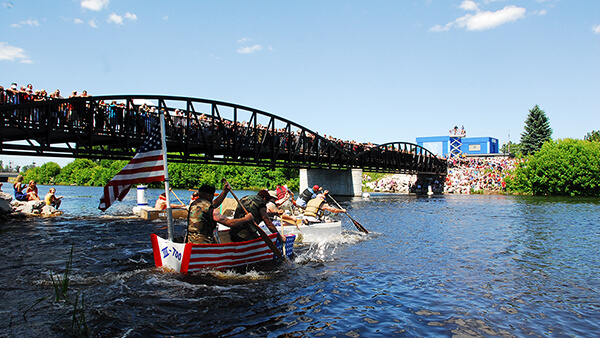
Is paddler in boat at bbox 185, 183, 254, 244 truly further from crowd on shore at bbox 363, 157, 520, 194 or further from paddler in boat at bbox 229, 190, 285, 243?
crowd on shore at bbox 363, 157, 520, 194

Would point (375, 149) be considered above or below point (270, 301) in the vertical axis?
above

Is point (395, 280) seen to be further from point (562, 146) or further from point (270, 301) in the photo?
point (562, 146)

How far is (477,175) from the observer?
3570 inches

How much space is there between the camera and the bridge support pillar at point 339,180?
67.6 metres

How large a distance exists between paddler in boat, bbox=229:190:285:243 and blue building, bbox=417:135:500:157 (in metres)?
114

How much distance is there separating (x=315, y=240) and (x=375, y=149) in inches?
2163

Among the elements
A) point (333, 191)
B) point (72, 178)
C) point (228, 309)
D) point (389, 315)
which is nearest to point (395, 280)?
point (389, 315)

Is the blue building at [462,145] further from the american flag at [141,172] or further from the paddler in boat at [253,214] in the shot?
the american flag at [141,172]

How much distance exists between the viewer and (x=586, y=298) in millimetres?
9938

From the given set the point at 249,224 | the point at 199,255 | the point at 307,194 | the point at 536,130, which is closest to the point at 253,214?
the point at 249,224

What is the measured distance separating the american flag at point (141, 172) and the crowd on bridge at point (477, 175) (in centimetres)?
8374

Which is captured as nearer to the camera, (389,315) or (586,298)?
(389,315)

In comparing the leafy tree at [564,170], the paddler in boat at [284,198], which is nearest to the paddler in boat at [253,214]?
the paddler in boat at [284,198]

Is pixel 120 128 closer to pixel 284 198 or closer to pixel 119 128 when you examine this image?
pixel 119 128
